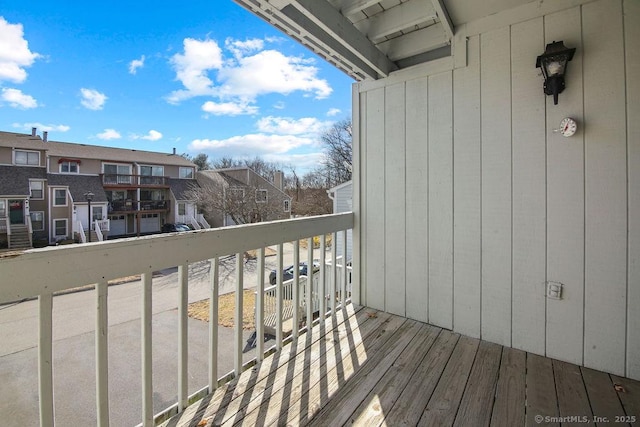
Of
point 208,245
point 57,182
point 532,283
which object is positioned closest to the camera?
point 208,245

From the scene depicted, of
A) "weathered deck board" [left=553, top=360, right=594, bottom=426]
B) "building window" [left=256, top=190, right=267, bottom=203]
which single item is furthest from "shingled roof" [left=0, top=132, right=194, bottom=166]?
"weathered deck board" [left=553, top=360, right=594, bottom=426]

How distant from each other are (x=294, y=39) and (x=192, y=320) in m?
7.25

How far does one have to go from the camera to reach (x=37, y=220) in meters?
8.70

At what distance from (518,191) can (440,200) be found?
0.48 m

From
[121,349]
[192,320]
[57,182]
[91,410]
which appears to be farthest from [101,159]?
[91,410]

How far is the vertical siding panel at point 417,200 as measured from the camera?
2.17m

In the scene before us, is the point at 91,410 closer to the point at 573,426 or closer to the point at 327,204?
the point at 573,426

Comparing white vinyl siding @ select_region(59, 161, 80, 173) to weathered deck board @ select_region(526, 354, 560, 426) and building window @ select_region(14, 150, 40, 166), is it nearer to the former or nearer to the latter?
building window @ select_region(14, 150, 40, 166)

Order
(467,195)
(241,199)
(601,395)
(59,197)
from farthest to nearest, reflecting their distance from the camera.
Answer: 1. (241,199)
2. (59,197)
3. (467,195)
4. (601,395)

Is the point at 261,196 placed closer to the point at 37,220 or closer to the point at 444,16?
the point at 37,220

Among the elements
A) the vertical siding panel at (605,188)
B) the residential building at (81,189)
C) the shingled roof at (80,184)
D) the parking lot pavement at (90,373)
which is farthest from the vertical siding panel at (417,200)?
the shingled roof at (80,184)

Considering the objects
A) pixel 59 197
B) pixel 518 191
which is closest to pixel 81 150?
pixel 59 197

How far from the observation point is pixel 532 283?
177 centimetres

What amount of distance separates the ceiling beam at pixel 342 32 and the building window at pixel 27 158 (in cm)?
881
